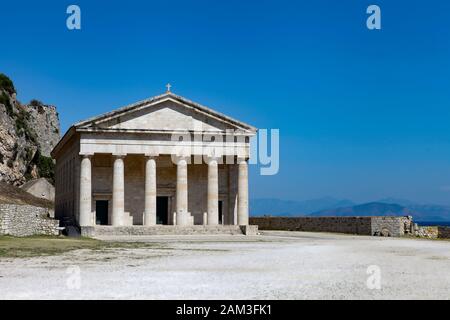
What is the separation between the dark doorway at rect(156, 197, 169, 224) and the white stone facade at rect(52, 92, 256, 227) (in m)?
0.08

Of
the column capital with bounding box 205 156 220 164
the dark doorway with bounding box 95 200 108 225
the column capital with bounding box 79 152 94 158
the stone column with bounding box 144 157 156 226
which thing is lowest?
the dark doorway with bounding box 95 200 108 225

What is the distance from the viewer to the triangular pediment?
147 ft

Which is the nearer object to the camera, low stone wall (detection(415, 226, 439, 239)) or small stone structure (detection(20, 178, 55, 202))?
low stone wall (detection(415, 226, 439, 239))

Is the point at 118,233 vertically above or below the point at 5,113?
below

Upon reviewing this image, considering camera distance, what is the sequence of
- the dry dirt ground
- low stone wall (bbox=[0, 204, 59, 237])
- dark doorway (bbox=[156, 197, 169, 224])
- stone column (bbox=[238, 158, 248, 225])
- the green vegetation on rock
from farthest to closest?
the green vegetation on rock, dark doorway (bbox=[156, 197, 169, 224]), stone column (bbox=[238, 158, 248, 225]), low stone wall (bbox=[0, 204, 59, 237]), the dry dirt ground

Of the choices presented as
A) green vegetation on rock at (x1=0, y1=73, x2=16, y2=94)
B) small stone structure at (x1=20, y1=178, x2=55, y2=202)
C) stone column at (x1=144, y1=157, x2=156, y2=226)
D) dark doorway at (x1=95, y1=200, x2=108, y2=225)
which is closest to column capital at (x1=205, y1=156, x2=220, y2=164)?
stone column at (x1=144, y1=157, x2=156, y2=226)

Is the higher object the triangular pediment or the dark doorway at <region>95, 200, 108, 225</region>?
the triangular pediment

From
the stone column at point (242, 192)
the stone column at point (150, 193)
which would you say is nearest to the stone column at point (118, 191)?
the stone column at point (150, 193)

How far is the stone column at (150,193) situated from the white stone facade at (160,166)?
0.07 metres

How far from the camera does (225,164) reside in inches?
1973

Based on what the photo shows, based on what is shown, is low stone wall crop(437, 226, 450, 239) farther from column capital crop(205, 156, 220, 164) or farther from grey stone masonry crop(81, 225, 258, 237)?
column capital crop(205, 156, 220, 164)
